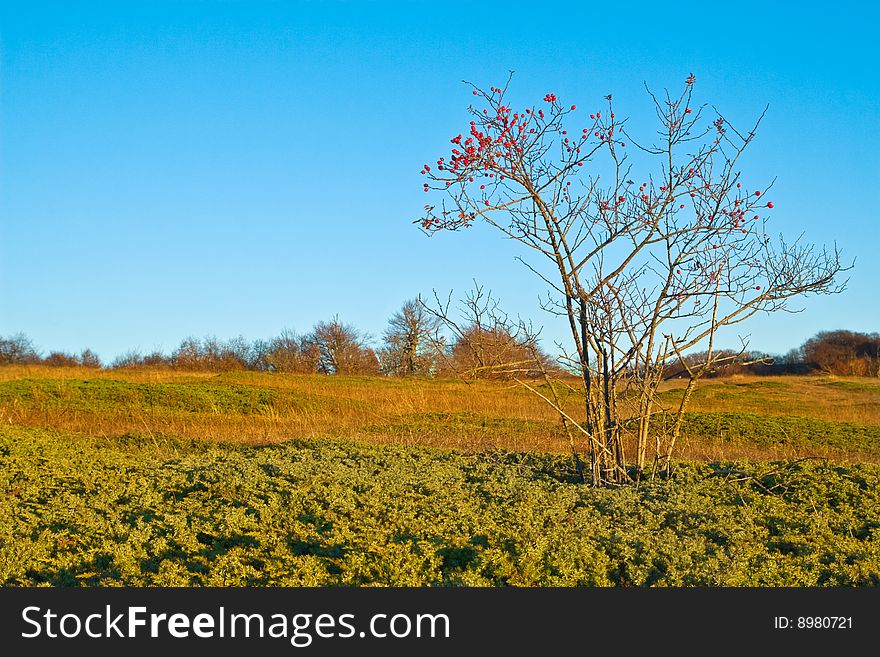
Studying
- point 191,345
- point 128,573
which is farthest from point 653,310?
point 191,345

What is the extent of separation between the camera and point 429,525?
4.87 meters

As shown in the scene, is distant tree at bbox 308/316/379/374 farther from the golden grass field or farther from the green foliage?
the green foliage

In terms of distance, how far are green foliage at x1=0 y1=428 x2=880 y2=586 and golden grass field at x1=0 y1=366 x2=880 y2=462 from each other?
5.35 ft

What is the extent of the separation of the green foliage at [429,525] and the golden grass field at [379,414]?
5.35 ft

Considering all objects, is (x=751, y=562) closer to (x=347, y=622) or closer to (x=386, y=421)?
(x=347, y=622)

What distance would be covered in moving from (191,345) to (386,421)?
104 ft

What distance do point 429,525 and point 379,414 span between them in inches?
470

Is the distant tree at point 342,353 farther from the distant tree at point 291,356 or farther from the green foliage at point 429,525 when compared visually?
the green foliage at point 429,525

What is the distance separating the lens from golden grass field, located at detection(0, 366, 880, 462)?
1151cm

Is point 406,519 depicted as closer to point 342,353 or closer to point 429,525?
point 429,525

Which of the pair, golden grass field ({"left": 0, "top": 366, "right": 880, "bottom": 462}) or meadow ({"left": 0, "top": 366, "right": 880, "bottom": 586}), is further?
golden grass field ({"left": 0, "top": 366, "right": 880, "bottom": 462})

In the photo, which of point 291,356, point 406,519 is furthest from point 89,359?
point 406,519

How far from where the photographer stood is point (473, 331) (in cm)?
673

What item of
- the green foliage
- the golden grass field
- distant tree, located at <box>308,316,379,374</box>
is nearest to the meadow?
the green foliage
